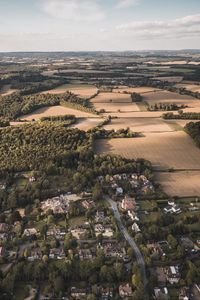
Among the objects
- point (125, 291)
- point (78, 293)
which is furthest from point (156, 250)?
point (78, 293)

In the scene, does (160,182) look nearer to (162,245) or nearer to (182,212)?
(182,212)

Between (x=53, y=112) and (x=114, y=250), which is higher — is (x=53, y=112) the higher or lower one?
the higher one

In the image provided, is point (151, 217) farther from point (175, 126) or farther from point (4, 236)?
point (175, 126)

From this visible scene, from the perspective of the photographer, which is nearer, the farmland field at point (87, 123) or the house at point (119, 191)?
the house at point (119, 191)

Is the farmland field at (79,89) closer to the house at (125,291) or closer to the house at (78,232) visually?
the house at (78,232)

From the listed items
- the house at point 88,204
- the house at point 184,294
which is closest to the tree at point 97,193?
the house at point 88,204
